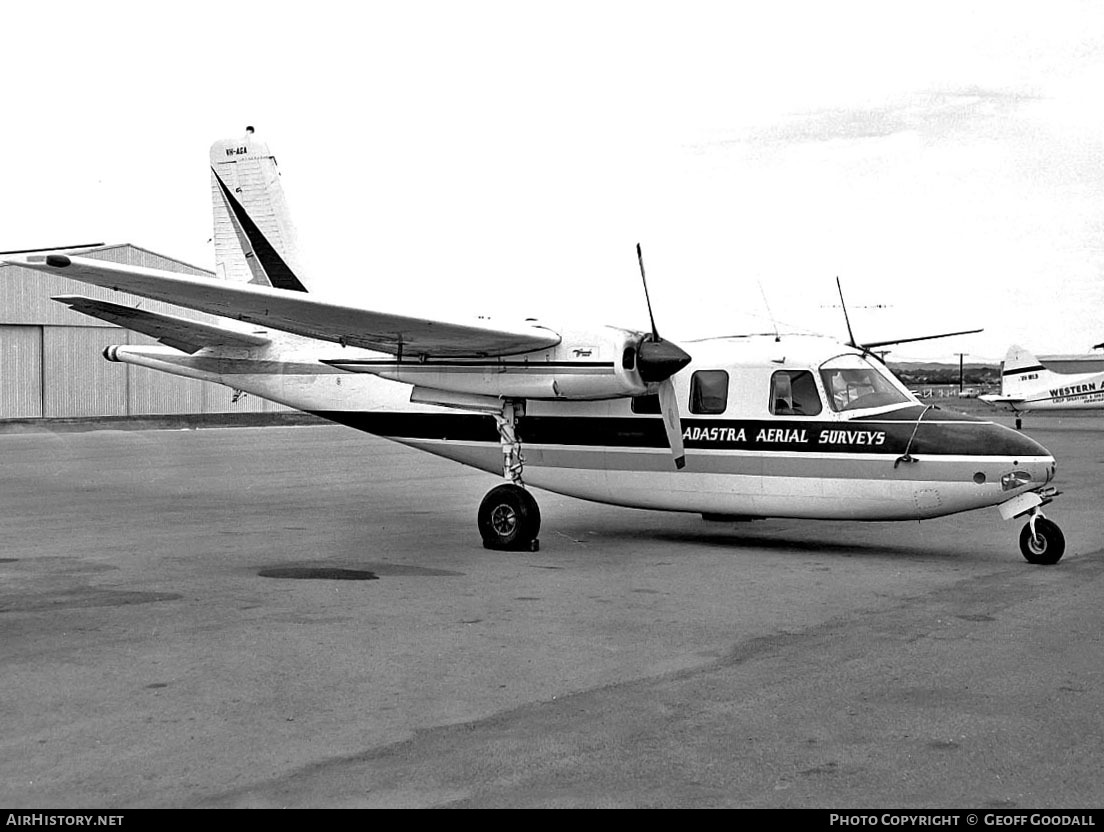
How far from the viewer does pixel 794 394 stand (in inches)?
509

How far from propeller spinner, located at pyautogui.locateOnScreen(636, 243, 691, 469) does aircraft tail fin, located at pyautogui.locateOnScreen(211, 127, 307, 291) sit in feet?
18.2

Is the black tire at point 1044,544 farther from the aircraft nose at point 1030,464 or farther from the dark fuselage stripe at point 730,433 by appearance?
the dark fuselage stripe at point 730,433

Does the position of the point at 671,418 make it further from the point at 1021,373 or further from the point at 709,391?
the point at 1021,373

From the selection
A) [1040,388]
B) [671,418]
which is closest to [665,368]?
[671,418]

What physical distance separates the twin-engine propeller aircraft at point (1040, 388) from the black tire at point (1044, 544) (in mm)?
37472

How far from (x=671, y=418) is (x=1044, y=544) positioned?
4.11 meters

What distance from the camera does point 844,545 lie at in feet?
44.3

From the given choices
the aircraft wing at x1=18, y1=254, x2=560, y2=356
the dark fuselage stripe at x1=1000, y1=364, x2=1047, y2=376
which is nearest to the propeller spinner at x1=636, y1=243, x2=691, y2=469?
the aircraft wing at x1=18, y1=254, x2=560, y2=356

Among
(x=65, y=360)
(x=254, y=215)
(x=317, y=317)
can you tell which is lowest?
(x=317, y=317)

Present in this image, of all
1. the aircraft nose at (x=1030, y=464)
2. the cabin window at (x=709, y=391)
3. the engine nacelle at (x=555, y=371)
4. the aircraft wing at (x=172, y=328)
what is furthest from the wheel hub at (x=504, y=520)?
the aircraft nose at (x=1030, y=464)

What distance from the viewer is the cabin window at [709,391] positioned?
527 inches

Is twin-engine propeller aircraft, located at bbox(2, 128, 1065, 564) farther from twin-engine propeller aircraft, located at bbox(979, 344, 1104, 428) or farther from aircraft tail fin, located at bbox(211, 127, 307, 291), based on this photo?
twin-engine propeller aircraft, located at bbox(979, 344, 1104, 428)

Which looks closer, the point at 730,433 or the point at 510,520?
the point at 510,520

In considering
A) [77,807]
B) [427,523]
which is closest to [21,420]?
[427,523]
